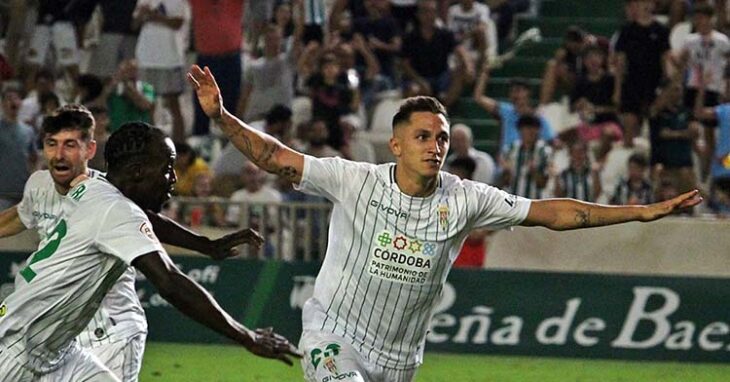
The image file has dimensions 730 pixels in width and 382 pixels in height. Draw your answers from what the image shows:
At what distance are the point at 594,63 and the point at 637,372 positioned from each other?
5105 mm

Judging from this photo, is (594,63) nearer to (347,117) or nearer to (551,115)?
(551,115)

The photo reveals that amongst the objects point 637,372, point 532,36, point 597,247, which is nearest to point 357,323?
point 637,372

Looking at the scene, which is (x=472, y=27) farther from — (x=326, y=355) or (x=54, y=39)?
(x=326, y=355)

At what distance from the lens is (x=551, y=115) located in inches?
754

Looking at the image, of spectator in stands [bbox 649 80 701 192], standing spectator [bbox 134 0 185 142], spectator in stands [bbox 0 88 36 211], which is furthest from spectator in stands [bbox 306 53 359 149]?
spectator in stands [bbox 649 80 701 192]

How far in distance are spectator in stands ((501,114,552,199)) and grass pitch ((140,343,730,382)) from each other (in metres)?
2.42

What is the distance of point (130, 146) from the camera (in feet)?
24.1

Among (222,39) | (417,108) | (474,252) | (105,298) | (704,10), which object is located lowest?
(474,252)

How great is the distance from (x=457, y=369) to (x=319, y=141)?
4.09 m

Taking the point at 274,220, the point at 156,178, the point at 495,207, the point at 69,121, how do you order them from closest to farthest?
the point at 156,178 → the point at 495,207 → the point at 69,121 → the point at 274,220

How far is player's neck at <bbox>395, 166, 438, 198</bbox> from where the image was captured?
849 centimetres

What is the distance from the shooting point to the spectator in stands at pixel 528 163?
17297mm

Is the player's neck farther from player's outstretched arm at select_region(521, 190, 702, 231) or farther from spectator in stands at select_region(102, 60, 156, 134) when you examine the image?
spectator in stands at select_region(102, 60, 156, 134)

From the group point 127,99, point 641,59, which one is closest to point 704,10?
point 641,59
